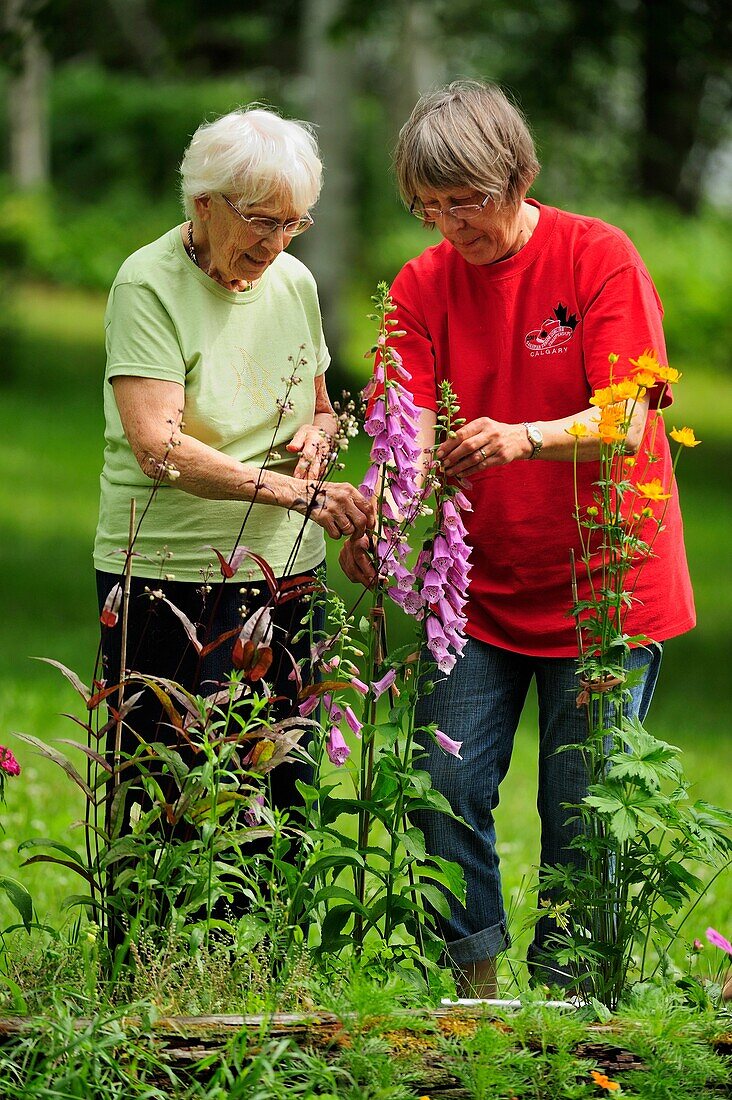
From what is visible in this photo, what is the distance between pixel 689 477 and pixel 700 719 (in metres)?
9.48

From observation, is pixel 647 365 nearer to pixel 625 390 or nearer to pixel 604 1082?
pixel 625 390

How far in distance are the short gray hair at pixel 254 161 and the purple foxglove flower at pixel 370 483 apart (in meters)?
0.59

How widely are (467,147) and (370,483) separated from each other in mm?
725

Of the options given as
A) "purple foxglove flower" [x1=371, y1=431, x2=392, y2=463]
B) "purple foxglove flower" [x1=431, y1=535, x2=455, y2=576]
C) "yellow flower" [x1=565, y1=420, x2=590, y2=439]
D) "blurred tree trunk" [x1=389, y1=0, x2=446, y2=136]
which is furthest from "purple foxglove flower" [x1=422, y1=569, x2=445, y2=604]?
"blurred tree trunk" [x1=389, y1=0, x2=446, y2=136]

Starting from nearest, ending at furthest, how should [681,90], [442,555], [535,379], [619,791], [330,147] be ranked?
[619,791]
[442,555]
[535,379]
[330,147]
[681,90]

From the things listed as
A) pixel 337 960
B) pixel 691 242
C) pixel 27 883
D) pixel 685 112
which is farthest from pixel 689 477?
pixel 337 960

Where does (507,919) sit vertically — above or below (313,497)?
below

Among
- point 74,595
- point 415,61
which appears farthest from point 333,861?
point 415,61

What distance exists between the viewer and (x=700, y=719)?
308 inches

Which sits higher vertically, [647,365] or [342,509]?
[647,365]

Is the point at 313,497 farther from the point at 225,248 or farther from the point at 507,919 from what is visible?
the point at 507,919

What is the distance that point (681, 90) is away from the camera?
749 inches

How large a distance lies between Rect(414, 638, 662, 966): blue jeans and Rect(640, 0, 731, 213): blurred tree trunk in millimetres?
7377

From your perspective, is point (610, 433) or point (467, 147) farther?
point (467, 147)
